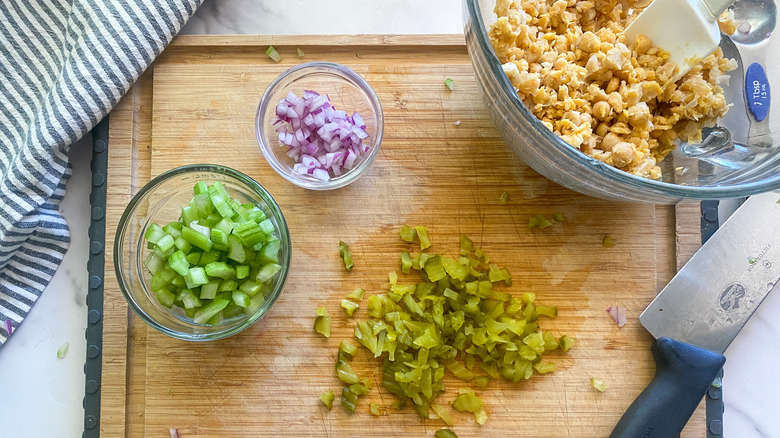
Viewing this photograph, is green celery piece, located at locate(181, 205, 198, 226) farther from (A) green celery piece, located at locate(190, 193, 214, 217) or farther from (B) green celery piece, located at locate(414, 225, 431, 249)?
(B) green celery piece, located at locate(414, 225, 431, 249)

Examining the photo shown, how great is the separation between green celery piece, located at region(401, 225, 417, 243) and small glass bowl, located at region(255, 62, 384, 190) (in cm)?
18

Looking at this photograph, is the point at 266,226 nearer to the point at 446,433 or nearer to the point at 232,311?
the point at 232,311

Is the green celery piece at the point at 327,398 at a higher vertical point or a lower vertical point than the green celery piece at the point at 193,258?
lower

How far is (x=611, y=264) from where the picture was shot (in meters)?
1.57

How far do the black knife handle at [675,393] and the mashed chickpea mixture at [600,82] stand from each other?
0.47m

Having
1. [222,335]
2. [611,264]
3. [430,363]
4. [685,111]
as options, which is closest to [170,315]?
[222,335]

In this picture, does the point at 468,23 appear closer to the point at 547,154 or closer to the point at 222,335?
the point at 547,154

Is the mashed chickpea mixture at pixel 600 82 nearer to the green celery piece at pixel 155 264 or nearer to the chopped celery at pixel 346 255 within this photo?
the chopped celery at pixel 346 255

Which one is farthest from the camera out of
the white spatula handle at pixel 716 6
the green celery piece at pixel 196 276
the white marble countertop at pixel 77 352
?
the white marble countertop at pixel 77 352

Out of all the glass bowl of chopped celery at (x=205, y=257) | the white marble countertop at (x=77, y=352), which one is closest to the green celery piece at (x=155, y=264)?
the glass bowl of chopped celery at (x=205, y=257)

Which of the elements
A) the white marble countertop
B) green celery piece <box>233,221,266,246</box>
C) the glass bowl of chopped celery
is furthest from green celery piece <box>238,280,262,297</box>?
the white marble countertop

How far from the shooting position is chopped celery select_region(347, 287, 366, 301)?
5.07 feet

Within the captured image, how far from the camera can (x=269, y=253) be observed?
1.44m

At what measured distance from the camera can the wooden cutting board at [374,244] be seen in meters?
1.55
